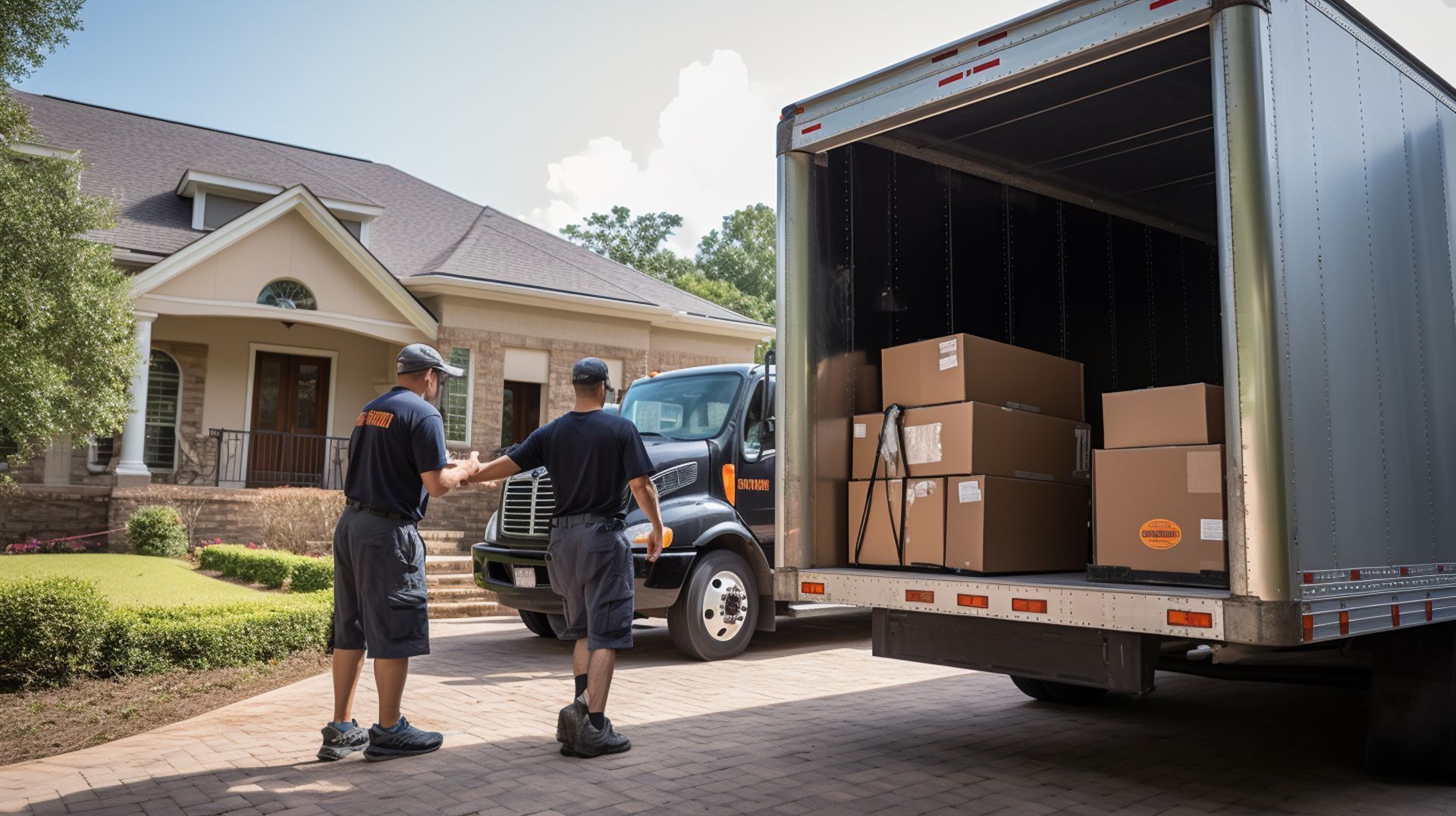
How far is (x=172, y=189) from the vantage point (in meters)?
19.9

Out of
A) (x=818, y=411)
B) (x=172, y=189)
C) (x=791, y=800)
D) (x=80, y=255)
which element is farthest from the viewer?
(x=172, y=189)

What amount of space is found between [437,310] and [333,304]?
5.99ft

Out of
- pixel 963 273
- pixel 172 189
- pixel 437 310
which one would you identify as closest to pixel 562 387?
pixel 437 310

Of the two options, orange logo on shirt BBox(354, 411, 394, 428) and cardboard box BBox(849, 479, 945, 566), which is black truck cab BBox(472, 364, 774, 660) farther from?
orange logo on shirt BBox(354, 411, 394, 428)

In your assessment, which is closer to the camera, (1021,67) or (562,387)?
(1021,67)

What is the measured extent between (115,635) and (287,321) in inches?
437

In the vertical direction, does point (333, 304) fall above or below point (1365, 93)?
A: above

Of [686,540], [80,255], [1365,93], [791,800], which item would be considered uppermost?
[80,255]

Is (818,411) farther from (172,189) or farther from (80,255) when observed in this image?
(172,189)

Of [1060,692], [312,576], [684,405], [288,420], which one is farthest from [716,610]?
[288,420]

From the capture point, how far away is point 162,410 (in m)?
18.5

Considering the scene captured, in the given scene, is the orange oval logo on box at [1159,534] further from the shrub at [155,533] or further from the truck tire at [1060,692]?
the shrub at [155,533]

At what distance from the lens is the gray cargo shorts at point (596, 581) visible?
5355mm

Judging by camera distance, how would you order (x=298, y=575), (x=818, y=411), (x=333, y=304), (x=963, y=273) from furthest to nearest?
(x=333, y=304) → (x=298, y=575) → (x=963, y=273) → (x=818, y=411)
